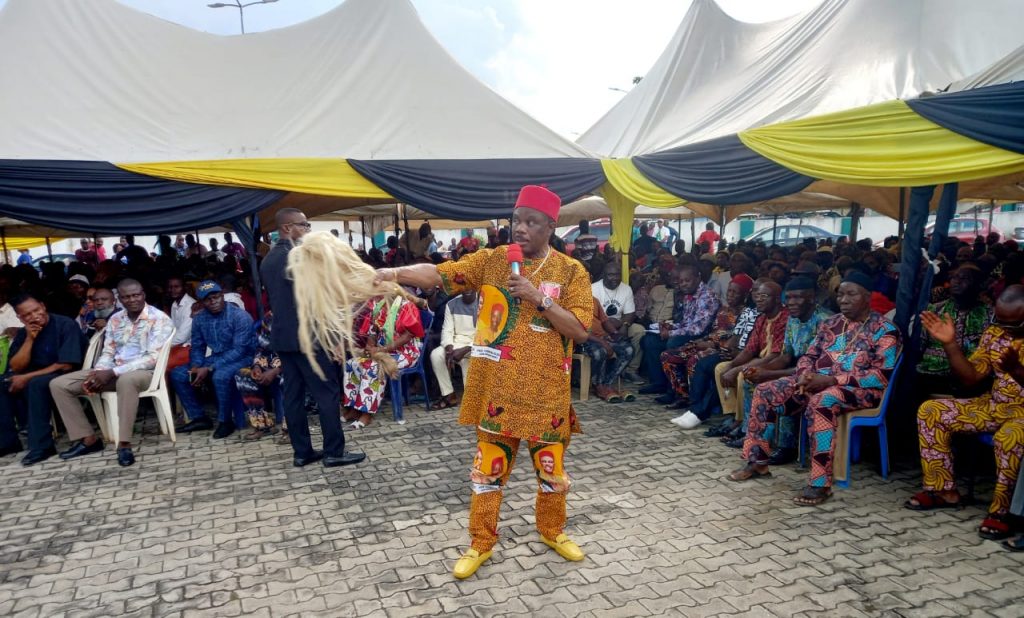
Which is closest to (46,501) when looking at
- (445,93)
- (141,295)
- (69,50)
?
(141,295)

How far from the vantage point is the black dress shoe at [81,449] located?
4.96 metres

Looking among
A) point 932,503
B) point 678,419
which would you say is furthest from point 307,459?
point 932,503

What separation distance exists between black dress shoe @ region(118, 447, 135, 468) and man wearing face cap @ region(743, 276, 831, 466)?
485cm

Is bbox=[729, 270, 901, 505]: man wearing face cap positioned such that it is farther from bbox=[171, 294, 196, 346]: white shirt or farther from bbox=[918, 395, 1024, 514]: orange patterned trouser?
bbox=[171, 294, 196, 346]: white shirt

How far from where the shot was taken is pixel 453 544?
11.1ft

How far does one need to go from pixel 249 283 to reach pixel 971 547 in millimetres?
7233

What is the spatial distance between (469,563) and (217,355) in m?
3.66

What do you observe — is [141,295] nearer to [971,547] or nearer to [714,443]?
[714,443]

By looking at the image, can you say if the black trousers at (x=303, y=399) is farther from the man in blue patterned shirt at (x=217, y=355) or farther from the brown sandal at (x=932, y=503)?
the brown sandal at (x=932, y=503)

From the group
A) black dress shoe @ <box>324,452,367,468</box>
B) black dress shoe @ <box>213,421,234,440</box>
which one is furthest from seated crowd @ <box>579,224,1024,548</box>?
black dress shoe @ <box>213,421,234,440</box>

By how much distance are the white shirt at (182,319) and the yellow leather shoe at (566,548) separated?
175 inches

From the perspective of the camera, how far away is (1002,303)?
3.46 m

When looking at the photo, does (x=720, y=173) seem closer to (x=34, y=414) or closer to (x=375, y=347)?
(x=375, y=347)

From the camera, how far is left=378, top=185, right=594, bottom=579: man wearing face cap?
2844mm
